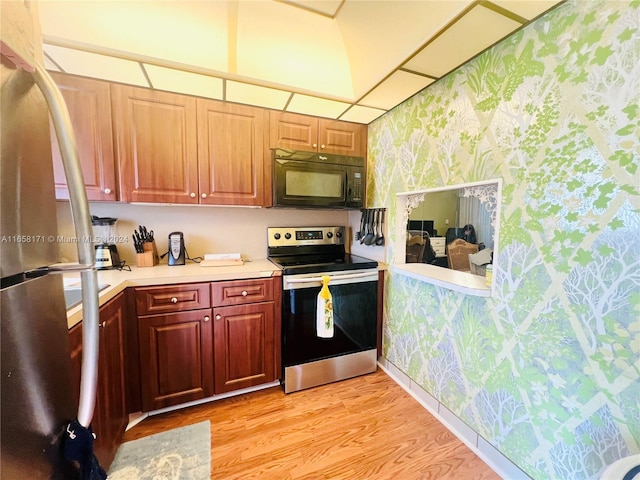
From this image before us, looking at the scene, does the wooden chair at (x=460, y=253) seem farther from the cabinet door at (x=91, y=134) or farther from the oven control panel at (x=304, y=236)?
the cabinet door at (x=91, y=134)

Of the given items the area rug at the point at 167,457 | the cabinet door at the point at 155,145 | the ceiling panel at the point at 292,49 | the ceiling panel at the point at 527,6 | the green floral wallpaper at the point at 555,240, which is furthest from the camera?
the cabinet door at the point at 155,145

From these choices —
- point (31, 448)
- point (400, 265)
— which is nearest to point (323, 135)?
point (400, 265)

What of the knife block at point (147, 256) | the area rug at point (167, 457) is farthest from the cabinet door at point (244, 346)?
the knife block at point (147, 256)

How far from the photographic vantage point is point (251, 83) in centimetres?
155

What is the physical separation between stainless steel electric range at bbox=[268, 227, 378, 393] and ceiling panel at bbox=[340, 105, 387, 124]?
102 cm

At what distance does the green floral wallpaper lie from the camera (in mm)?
870

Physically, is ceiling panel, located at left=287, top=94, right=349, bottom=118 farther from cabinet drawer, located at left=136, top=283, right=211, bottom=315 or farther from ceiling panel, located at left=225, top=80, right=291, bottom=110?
cabinet drawer, located at left=136, top=283, right=211, bottom=315

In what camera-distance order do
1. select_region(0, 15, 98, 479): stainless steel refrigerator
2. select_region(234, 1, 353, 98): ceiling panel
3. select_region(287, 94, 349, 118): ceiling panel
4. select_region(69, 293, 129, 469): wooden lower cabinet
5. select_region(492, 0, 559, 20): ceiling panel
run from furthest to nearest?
1. select_region(287, 94, 349, 118): ceiling panel
2. select_region(234, 1, 353, 98): ceiling panel
3. select_region(69, 293, 129, 469): wooden lower cabinet
4. select_region(492, 0, 559, 20): ceiling panel
5. select_region(0, 15, 98, 479): stainless steel refrigerator

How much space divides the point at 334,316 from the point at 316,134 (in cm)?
138

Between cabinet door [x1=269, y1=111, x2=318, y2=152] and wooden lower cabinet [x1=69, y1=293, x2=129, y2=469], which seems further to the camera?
cabinet door [x1=269, y1=111, x2=318, y2=152]

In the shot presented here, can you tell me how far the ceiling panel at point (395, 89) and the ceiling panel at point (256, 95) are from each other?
1.76 feet

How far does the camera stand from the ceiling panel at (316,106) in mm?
1736

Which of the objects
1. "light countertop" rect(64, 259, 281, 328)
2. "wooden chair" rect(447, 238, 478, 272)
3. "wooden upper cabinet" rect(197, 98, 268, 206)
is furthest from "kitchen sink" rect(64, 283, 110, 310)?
"wooden chair" rect(447, 238, 478, 272)

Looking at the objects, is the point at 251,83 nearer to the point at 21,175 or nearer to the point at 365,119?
the point at 365,119
